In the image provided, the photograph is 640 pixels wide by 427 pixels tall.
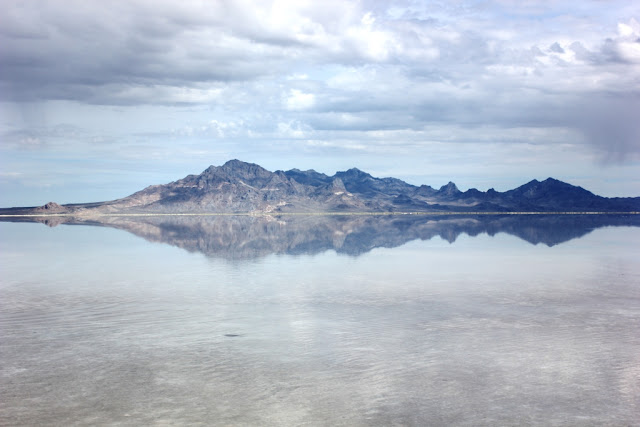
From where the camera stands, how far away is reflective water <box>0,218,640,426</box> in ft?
47.8

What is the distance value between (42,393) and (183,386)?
3650mm

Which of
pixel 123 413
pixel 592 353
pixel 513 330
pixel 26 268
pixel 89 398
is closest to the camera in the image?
pixel 123 413

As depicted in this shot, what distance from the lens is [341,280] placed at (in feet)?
125

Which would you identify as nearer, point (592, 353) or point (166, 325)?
point (592, 353)

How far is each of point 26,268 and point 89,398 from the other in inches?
1364

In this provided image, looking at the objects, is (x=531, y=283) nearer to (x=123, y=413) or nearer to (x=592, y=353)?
(x=592, y=353)

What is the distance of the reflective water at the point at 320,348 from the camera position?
14.6m

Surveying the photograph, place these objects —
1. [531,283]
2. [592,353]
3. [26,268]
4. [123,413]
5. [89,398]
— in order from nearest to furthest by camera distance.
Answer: [123,413]
[89,398]
[592,353]
[531,283]
[26,268]

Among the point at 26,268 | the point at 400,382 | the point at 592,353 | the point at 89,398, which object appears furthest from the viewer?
the point at 26,268

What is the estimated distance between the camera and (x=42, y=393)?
1565 cm

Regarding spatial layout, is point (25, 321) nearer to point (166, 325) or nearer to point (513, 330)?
point (166, 325)

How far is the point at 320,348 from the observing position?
20250mm

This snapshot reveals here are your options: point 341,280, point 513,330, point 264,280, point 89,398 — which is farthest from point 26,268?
point 513,330

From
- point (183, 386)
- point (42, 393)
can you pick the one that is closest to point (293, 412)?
point (183, 386)
